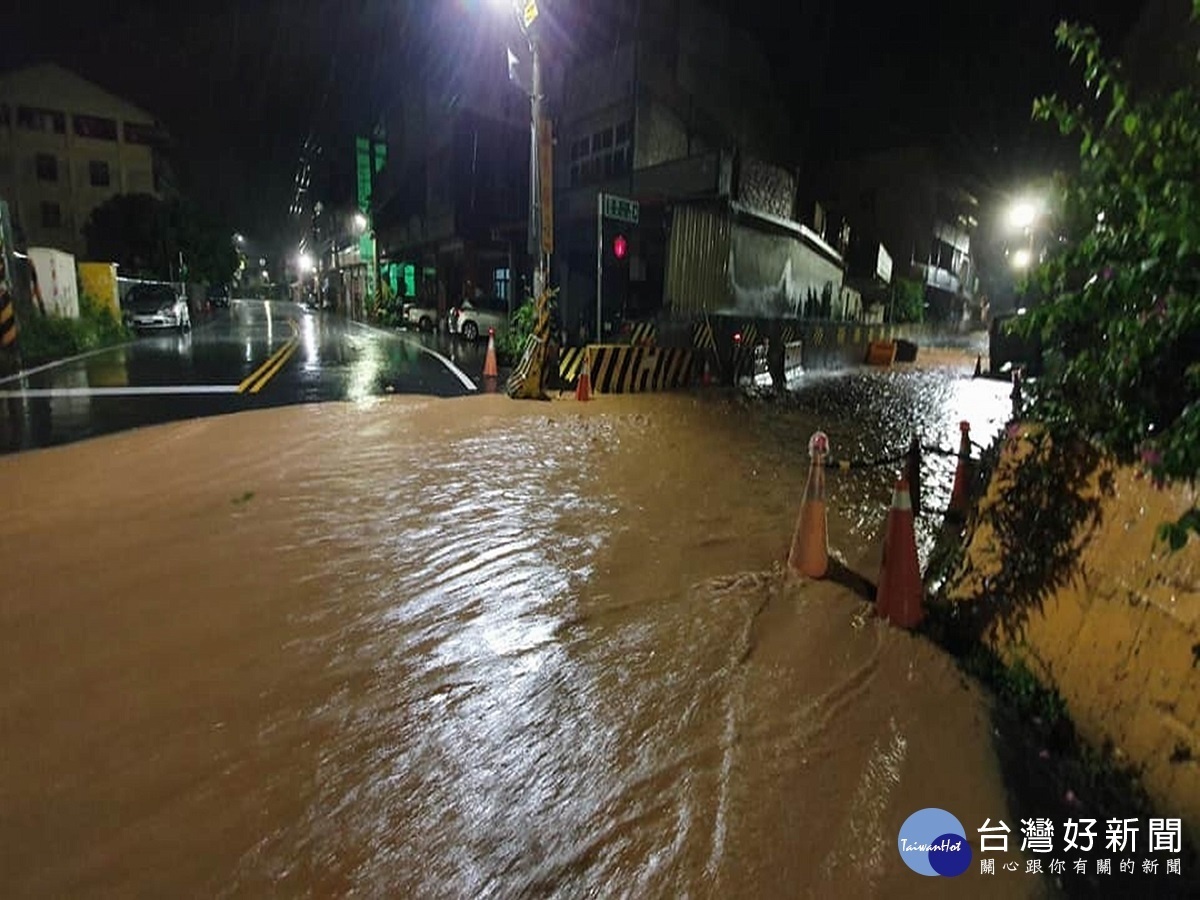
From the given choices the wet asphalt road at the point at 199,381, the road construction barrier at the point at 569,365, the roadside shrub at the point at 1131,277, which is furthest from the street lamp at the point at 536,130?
the roadside shrub at the point at 1131,277

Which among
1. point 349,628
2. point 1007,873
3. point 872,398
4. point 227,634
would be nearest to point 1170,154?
point 1007,873

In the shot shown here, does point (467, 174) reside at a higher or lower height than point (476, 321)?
higher

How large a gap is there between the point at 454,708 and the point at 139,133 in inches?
2365

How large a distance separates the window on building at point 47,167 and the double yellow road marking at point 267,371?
38.9 meters

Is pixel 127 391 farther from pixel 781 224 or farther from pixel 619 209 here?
pixel 781 224

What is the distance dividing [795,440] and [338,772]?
727cm

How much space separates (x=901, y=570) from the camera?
11.9 ft

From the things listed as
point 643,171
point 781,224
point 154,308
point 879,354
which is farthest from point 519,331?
point 154,308

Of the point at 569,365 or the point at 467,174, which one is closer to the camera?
the point at 569,365

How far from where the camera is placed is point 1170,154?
2.52 metres

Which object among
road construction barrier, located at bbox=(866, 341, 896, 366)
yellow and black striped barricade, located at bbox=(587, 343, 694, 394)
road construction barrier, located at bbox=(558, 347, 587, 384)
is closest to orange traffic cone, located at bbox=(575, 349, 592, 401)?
yellow and black striped barricade, located at bbox=(587, 343, 694, 394)

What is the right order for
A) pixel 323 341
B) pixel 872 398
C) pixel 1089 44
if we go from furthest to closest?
1. pixel 323 341
2. pixel 872 398
3. pixel 1089 44

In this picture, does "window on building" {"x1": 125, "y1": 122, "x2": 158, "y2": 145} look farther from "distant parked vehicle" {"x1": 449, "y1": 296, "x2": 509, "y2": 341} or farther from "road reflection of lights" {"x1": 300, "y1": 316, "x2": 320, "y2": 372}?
"distant parked vehicle" {"x1": 449, "y1": 296, "x2": 509, "y2": 341}

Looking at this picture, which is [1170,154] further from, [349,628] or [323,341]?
[323,341]
